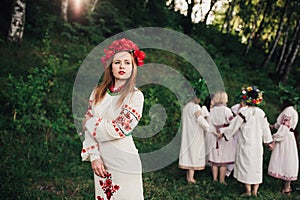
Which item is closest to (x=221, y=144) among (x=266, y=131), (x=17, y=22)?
(x=266, y=131)

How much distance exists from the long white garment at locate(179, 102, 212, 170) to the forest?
35cm

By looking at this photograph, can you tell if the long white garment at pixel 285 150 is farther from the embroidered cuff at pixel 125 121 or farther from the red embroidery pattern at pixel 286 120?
the embroidered cuff at pixel 125 121

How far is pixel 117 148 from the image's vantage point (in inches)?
128

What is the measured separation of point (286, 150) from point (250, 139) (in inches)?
37.0

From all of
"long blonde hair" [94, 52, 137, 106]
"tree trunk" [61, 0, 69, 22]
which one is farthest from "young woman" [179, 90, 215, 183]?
"tree trunk" [61, 0, 69, 22]

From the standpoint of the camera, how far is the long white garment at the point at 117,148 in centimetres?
319

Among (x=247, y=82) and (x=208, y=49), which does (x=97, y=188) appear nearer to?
(x=247, y=82)

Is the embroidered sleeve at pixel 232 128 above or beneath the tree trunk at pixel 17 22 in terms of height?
beneath

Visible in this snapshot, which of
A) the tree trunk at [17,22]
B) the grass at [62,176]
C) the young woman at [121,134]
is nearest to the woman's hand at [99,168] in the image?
the young woman at [121,134]

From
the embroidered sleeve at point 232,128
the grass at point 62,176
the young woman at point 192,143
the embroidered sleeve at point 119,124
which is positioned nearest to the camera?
the embroidered sleeve at point 119,124

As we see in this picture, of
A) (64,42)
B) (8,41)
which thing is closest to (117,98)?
(8,41)

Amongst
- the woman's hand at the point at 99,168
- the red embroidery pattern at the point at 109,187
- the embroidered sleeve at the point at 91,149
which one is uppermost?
the embroidered sleeve at the point at 91,149

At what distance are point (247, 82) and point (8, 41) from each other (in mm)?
9231

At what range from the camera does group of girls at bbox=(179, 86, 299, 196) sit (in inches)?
253
